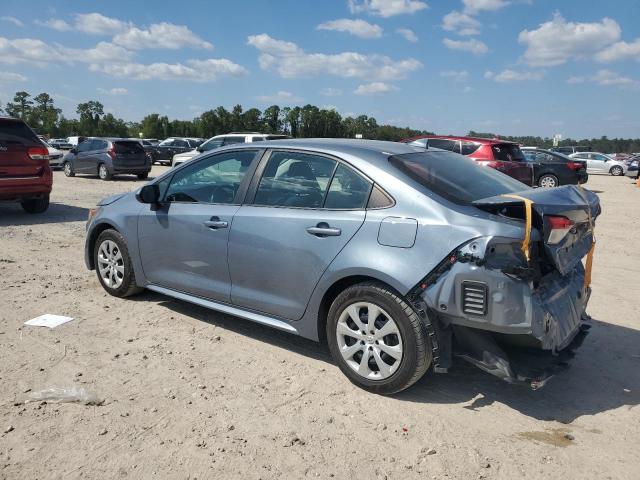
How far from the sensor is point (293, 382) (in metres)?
3.78

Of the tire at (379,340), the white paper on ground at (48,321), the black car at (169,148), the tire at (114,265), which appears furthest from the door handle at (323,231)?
the black car at (169,148)

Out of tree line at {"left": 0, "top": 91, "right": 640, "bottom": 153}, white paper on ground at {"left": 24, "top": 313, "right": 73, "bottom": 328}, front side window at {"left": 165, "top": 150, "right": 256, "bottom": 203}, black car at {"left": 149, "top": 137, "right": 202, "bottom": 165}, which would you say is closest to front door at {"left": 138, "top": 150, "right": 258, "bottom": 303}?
front side window at {"left": 165, "top": 150, "right": 256, "bottom": 203}

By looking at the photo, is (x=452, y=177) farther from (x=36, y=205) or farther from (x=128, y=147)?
(x=128, y=147)

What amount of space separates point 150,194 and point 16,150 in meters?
6.38

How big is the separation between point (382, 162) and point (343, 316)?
3.57ft

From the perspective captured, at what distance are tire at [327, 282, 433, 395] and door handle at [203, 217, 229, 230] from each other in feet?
3.88

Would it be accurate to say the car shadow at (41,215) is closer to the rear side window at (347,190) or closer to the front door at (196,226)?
the front door at (196,226)

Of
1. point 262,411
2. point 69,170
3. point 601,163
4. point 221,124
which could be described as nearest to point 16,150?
point 262,411

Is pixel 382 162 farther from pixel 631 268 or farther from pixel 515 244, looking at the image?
pixel 631 268

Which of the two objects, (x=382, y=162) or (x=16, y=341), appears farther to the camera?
(x=16, y=341)

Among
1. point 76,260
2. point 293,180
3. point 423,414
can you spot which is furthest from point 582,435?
point 76,260

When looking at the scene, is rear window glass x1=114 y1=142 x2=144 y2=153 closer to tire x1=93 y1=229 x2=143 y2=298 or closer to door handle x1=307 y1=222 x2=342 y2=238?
tire x1=93 y1=229 x2=143 y2=298

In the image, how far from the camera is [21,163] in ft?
32.0

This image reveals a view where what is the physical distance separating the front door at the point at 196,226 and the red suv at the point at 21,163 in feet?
19.9
